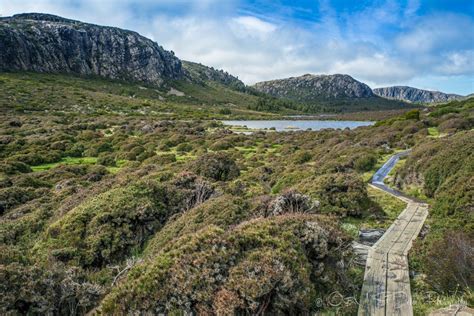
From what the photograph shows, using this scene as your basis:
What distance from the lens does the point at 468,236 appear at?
740cm

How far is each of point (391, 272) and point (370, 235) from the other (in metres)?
2.57

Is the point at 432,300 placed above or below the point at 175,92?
below

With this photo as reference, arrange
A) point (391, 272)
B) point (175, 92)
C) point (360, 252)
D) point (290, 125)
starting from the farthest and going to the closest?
point (175, 92)
point (290, 125)
point (360, 252)
point (391, 272)

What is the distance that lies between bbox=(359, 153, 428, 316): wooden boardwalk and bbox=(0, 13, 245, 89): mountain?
131 meters

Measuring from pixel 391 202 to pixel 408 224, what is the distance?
311 cm

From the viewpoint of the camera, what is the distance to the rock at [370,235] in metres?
8.95

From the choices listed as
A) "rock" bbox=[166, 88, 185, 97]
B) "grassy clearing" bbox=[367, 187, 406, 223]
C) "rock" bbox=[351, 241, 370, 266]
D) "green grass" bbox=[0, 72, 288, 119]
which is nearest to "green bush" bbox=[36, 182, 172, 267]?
"rock" bbox=[351, 241, 370, 266]

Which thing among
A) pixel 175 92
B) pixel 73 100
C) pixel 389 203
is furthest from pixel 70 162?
pixel 175 92

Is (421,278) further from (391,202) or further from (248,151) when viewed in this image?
(248,151)

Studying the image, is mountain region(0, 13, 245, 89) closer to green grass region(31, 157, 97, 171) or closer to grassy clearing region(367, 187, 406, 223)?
green grass region(31, 157, 97, 171)

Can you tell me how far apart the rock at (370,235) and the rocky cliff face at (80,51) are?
131m

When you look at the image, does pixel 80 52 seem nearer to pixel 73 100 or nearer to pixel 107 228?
pixel 73 100

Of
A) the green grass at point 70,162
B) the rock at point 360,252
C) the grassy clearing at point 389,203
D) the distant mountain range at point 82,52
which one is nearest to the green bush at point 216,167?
the grassy clearing at point 389,203

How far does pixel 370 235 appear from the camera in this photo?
9.41m
